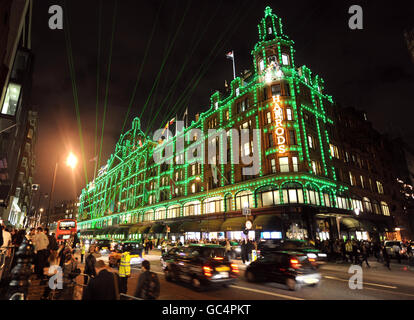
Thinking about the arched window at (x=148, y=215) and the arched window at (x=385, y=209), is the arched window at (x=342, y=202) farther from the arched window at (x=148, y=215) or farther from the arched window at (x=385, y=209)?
the arched window at (x=148, y=215)

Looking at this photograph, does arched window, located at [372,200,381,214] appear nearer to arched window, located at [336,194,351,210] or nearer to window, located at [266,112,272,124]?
arched window, located at [336,194,351,210]

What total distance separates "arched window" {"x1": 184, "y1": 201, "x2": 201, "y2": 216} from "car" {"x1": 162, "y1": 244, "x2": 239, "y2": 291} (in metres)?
28.5

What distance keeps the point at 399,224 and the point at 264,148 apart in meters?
38.6

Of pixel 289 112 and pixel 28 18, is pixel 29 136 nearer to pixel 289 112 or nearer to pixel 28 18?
pixel 28 18

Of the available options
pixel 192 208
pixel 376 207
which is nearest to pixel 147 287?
pixel 192 208

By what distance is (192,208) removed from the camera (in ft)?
134

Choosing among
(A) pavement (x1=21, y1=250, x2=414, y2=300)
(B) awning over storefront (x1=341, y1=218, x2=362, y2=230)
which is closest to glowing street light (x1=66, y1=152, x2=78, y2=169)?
(A) pavement (x1=21, y1=250, x2=414, y2=300)

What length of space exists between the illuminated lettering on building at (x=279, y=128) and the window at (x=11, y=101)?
2644cm

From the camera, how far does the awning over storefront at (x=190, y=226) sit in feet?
119

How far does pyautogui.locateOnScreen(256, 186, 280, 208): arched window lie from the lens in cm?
2909

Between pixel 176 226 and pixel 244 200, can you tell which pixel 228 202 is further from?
pixel 176 226

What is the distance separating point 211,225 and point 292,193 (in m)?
12.8

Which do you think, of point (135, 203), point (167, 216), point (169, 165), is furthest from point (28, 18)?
point (135, 203)
